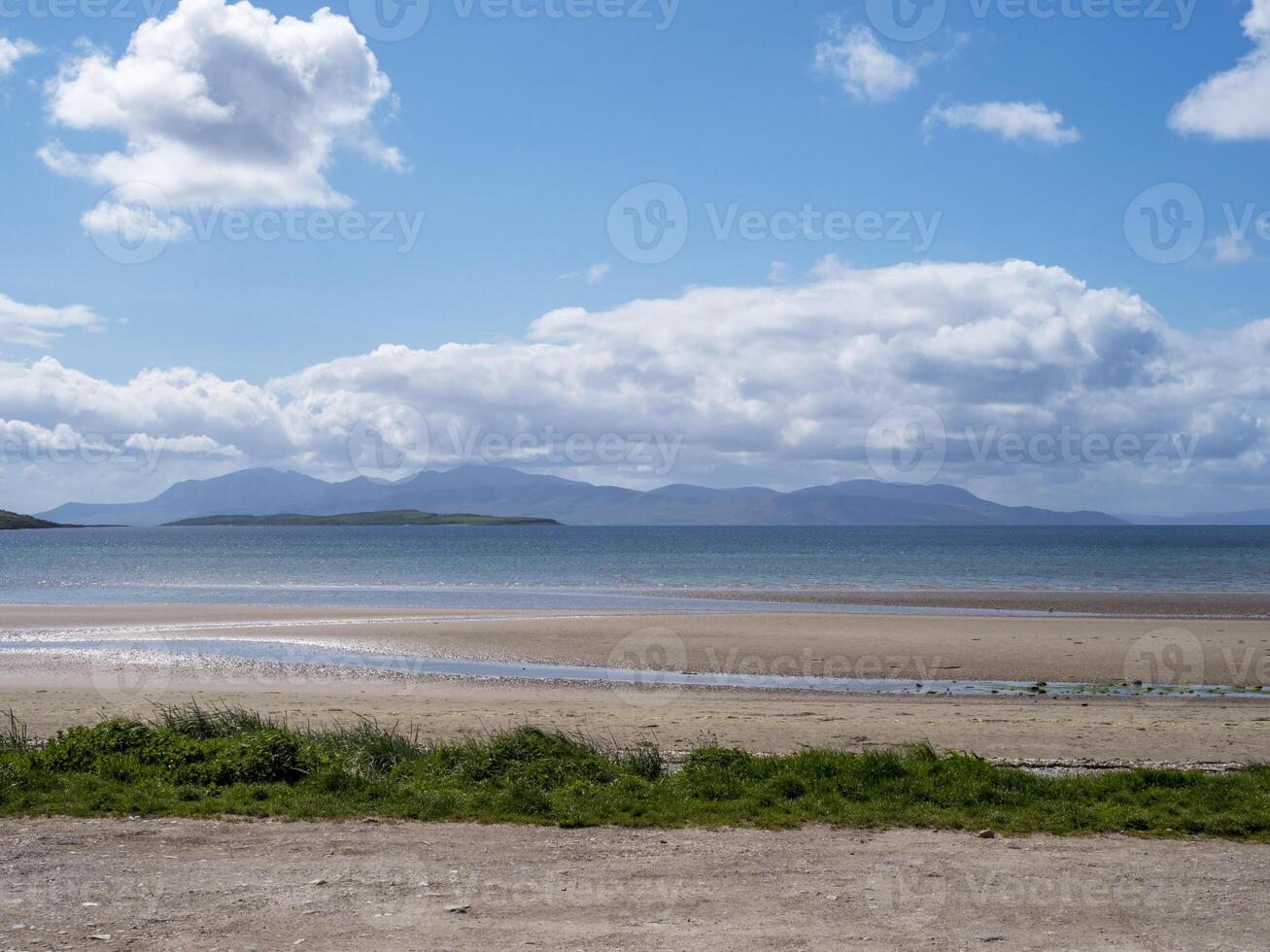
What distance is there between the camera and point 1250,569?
7744 cm

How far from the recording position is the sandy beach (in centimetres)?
1702

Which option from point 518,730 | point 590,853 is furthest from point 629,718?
point 590,853

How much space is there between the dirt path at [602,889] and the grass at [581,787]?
1.48 ft

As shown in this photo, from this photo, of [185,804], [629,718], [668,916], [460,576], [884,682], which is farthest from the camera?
[460,576]

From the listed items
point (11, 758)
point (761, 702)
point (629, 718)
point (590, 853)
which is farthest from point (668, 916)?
point (761, 702)

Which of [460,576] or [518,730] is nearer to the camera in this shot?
[518,730]

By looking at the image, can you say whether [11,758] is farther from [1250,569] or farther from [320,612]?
[1250,569]

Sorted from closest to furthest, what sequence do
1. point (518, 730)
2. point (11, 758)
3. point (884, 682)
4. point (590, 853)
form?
point (590, 853) < point (11, 758) < point (518, 730) < point (884, 682)

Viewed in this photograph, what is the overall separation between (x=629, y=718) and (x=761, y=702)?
13.4 feet

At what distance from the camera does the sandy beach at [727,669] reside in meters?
17.0

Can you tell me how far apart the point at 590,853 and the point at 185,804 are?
4.45m
